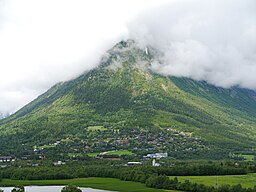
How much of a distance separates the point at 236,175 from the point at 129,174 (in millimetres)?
39041

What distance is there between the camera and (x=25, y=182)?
170m

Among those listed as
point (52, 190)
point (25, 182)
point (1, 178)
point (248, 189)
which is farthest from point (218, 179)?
point (1, 178)

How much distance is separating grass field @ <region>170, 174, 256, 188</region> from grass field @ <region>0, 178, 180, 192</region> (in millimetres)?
17186

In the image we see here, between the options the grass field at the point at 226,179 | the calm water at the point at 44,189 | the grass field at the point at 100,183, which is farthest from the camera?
the grass field at the point at 226,179

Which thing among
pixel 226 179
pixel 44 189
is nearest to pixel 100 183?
pixel 44 189

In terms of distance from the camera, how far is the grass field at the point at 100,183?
150 m

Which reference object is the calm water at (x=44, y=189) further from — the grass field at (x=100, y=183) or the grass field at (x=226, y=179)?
Result: the grass field at (x=226, y=179)

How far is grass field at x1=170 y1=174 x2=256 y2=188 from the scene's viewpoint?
151 meters

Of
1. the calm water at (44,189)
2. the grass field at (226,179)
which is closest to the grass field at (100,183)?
the calm water at (44,189)

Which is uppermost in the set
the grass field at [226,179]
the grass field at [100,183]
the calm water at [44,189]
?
the grass field at [226,179]

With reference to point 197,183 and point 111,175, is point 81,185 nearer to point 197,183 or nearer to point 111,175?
point 111,175

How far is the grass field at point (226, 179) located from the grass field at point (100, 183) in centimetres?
1719

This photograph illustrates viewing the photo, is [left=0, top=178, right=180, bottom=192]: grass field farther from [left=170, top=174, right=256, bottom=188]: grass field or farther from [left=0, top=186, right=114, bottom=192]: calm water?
[left=170, top=174, right=256, bottom=188]: grass field

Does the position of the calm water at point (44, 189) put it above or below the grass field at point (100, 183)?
below
